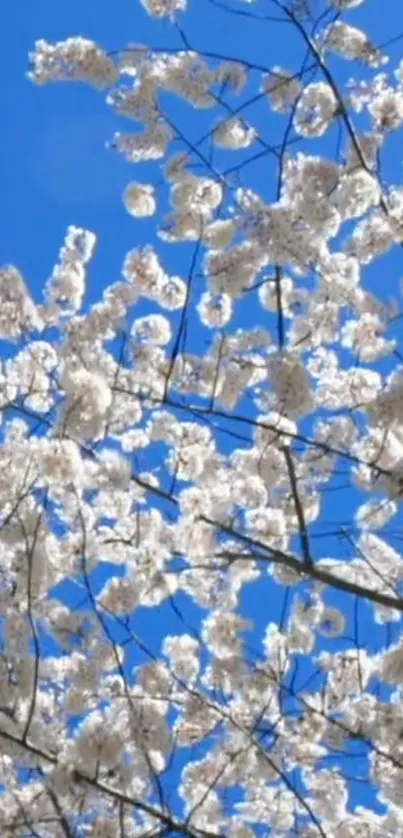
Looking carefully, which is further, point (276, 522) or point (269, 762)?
point (276, 522)

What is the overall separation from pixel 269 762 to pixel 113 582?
1.13 m

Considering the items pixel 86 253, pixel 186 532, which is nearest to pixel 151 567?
pixel 186 532

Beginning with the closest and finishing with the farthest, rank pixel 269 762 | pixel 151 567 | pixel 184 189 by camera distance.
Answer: pixel 269 762
pixel 151 567
pixel 184 189

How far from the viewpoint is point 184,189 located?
7328mm

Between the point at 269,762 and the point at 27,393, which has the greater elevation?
the point at 27,393

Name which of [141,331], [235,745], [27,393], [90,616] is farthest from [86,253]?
[235,745]

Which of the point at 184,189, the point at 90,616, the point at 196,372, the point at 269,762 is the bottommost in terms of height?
the point at 269,762

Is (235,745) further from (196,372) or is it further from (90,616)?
(196,372)

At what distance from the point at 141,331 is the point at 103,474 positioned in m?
1.13

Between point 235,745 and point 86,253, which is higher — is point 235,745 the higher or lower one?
the lower one

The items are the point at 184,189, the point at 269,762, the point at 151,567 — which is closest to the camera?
the point at 269,762

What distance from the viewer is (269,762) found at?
640 centimetres

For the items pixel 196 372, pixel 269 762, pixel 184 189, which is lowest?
pixel 269 762

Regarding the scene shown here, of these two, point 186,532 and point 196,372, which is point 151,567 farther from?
point 196,372
